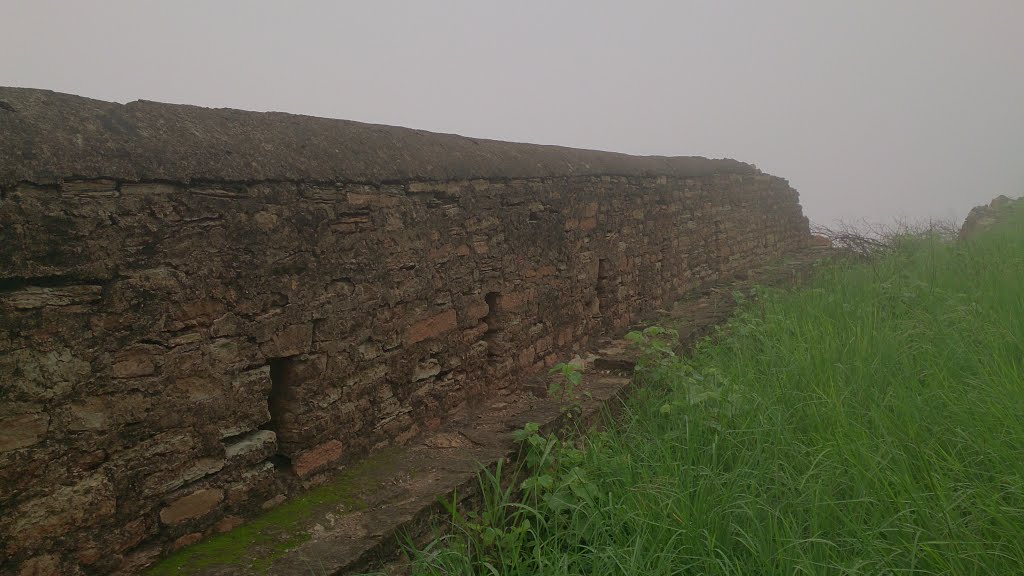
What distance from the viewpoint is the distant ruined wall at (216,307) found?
5.90 feet

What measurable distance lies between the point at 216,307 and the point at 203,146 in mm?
554

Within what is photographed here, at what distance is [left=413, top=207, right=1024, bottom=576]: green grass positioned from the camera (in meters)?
2.10

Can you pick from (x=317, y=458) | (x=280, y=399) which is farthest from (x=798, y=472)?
(x=280, y=399)

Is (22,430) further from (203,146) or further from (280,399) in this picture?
(203,146)

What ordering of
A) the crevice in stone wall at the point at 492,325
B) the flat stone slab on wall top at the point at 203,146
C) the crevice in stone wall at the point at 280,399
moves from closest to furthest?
Answer: the flat stone slab on wall top at the point at 203,146
the crevice in stone wall at the point at 280,399
the crevice in stone wall at the point at 492,325

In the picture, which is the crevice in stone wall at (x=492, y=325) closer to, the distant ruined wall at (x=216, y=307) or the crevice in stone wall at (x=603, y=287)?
the distant ruined wall at (x=216, y=307)

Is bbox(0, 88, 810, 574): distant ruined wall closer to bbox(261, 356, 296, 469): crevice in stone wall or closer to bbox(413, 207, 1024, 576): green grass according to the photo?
bbox(261, 356, 296, 469): crevice in stone wall

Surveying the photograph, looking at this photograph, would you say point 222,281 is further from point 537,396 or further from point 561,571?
point 537,396

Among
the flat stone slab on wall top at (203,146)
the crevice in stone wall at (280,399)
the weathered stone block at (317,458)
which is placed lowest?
the weathered stone block at (317,458)

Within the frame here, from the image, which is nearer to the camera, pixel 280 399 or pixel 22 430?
pixel 22 430

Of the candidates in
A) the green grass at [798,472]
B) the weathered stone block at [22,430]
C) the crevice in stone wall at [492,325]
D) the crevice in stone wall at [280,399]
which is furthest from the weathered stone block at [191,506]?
the crevice in stone wall at [492,325]

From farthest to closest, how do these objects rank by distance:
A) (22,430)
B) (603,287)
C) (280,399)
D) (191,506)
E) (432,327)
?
(603,287), (432,327), (280,399), (191,506), (22,430)

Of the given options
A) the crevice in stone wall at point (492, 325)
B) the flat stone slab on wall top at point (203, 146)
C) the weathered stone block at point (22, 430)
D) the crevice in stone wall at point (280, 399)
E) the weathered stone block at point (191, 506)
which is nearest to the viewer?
the weathered stone block at point (22, 430)

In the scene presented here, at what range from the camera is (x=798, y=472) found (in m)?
2.65
